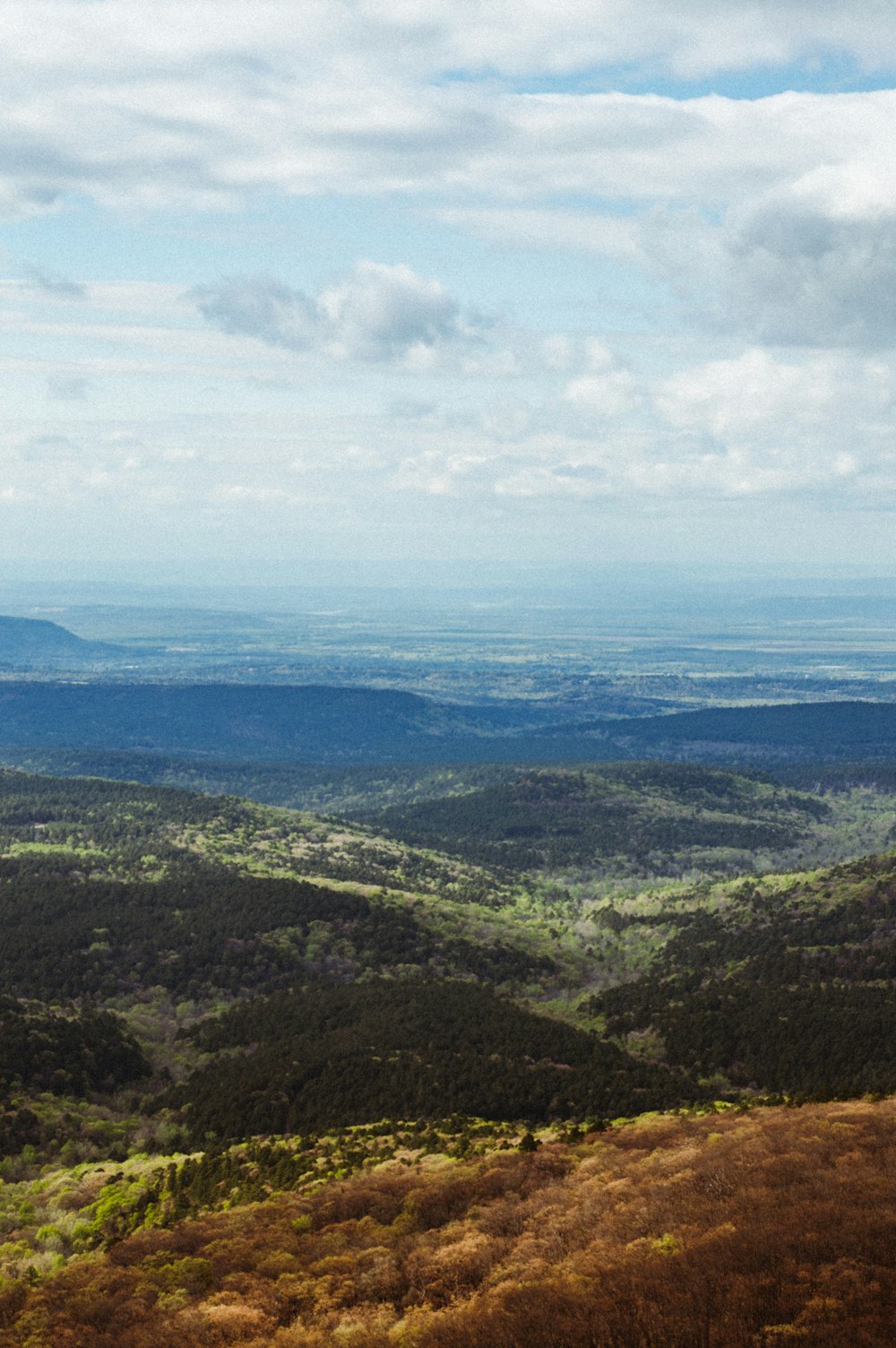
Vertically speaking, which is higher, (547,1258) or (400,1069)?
(547,1258)

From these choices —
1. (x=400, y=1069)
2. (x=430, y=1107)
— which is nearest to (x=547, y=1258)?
(x=430, y=1107)

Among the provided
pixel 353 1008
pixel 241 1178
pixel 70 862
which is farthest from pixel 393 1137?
pixel 70 862

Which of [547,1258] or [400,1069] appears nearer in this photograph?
[547,1258]

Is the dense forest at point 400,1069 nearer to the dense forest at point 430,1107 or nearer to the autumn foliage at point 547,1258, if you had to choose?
the dense forest at point 430,1107

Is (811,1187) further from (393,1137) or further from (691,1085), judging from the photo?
(691,1085)

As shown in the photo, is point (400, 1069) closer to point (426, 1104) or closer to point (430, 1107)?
point (426, 1104)

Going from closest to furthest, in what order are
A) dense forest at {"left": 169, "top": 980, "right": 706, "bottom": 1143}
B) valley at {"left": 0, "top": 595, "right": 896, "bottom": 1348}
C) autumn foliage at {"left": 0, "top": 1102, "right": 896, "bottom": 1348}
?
autumn foliage at {"left": 0, "top": 1102, "right": 896, "bottom": 1348} < valley at {"left": 0, "top": 595, "right": 896, "bottom": 1348} < dense forest at {"left": 169, "top": 980, "right": 706, "bottom": 1143}

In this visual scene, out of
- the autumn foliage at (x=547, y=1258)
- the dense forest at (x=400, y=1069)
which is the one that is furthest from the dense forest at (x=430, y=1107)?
the dense forest at (x=400, y=1069)

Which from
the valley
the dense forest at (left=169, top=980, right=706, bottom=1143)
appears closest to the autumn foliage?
the valley

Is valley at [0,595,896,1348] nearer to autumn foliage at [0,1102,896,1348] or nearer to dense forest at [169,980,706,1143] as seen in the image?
autumn foliage at [0,1102,896,1348]
